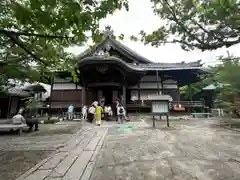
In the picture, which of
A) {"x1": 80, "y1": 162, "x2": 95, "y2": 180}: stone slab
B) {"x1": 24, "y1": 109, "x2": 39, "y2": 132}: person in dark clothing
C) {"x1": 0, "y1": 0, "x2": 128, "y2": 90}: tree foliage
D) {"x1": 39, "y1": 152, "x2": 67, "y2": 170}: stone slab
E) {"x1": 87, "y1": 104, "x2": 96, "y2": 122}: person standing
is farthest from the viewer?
{"x1": 87, "y1": 104, "x2": 96, "y2": 122}: person standing

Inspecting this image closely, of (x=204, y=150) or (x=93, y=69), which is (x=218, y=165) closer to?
(x=204, y=150)

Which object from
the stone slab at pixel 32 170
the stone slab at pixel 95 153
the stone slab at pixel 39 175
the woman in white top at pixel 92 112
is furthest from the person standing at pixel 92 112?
the stone slab at pixel 39 175

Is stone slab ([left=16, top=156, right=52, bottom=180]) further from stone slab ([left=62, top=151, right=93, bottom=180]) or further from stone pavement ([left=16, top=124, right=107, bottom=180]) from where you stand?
stone slab ([left=62, top=151, right=93, bottom=180])

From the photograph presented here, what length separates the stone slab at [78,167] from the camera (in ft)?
7.31

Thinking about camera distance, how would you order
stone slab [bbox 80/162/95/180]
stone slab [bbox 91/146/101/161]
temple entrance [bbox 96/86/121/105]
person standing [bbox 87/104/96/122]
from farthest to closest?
temple entrance [bbox 96/86/121/105]
person standing [bbox 87/104/96/122]
stone slab [bbox 91/146/101/161]
stone slab [bbox 80/162/95/180]

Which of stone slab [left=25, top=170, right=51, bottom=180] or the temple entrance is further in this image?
the temple entrance

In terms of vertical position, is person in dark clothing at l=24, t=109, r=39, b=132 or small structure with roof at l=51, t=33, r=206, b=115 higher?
small structure with roof at l=51, t=33, r=206, b=115

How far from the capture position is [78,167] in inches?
100

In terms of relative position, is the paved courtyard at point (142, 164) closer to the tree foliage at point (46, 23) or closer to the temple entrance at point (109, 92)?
the tree foliage at point (46, 23)

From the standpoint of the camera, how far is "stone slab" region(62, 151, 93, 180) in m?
2.23

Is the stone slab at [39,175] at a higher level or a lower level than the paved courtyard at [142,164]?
lower

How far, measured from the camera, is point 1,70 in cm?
196

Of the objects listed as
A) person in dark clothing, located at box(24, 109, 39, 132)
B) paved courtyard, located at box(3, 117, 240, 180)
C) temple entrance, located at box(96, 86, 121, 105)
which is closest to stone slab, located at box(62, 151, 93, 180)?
paved courtyard, located at box(3, 117, 240, 180)

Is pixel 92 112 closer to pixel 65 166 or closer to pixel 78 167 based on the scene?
pixel 65 166
